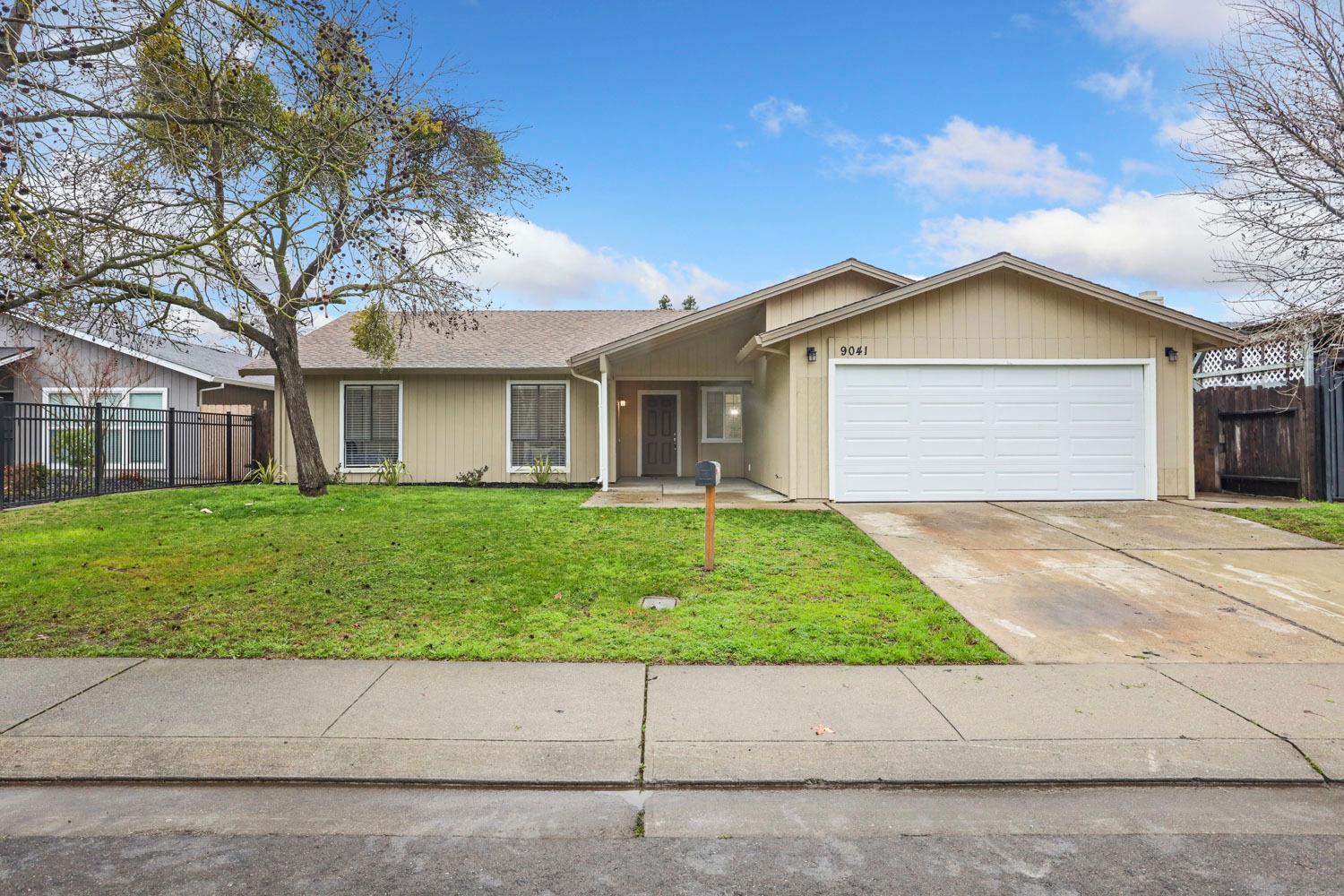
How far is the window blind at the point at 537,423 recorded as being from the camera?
15109 mm

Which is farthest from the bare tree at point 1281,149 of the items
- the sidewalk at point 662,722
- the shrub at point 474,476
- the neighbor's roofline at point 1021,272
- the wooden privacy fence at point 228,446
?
the wooden privacy fence at point 228,446

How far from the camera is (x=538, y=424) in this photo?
15156 mm

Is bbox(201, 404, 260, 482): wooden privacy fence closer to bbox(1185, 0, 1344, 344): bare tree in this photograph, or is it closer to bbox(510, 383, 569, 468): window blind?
bbox(510, 383, 569, 468): window blind

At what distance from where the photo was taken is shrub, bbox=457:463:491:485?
1477cm

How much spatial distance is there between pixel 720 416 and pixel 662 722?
1319 cm

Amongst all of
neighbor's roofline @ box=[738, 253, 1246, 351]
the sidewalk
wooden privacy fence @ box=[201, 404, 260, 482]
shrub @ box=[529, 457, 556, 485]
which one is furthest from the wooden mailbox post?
wooden privacy fence @ box=[201, 404, 260, 482]

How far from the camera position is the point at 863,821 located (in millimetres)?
2881

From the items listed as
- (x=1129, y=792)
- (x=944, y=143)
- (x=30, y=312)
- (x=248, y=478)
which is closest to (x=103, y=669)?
(x=30, y=312)

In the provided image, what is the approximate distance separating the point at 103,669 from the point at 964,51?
1556cm

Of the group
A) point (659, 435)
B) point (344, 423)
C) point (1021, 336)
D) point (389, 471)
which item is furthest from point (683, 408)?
point (1021, 336)

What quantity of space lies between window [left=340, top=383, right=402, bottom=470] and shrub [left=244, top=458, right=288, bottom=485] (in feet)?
4.74

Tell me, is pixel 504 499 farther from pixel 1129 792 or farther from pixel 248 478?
pixel 1129 792

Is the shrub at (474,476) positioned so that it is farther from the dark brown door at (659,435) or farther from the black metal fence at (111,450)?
the black metal fence at (111,450)

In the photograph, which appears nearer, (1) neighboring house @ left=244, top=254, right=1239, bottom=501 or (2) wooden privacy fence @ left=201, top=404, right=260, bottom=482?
(1) neighboring house @ left=244, top=254, right=1239, bottom=501
